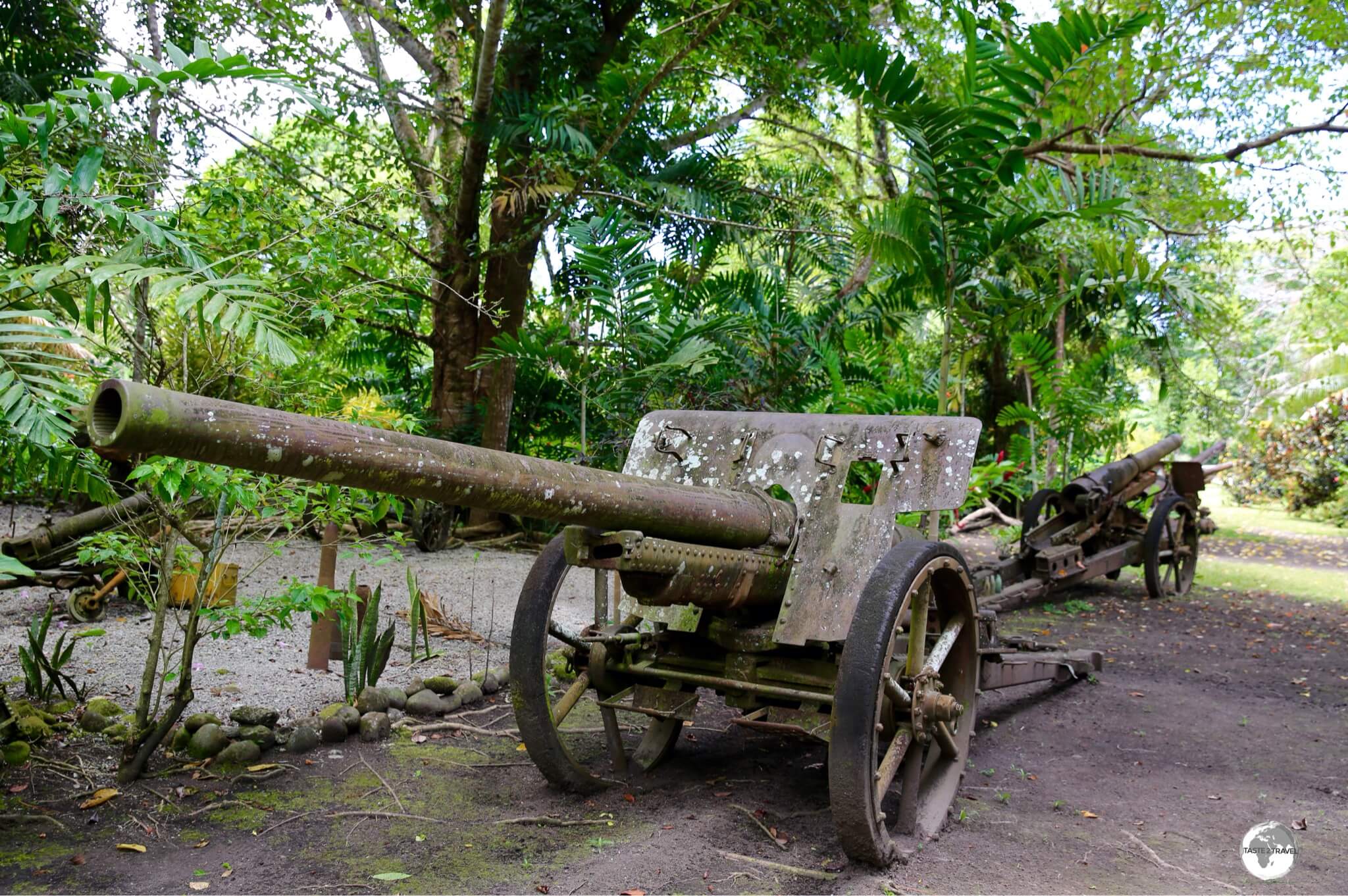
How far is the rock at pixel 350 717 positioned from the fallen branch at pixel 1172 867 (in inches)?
124

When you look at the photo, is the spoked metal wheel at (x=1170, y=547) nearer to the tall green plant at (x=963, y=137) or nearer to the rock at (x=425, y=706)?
the tall green plant at (x=963, y=137)

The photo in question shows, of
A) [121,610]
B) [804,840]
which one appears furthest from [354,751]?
[121,610]

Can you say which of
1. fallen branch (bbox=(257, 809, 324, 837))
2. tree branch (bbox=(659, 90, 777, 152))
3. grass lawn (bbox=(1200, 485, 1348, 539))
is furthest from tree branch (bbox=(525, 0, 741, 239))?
grass lawn (bbox=(1200, 485, 1348, 539))

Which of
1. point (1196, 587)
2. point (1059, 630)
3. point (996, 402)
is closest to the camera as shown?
point (1059, 630)

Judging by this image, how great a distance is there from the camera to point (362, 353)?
10984 millimetres

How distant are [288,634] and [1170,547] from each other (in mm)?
7574

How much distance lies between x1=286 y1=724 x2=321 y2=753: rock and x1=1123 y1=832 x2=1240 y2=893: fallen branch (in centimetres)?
323

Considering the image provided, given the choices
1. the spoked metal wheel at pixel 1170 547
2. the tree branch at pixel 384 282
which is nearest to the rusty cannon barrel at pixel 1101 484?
the spoked metal wheel at pixel 1170 547

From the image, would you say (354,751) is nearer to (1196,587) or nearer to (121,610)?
(121,610)

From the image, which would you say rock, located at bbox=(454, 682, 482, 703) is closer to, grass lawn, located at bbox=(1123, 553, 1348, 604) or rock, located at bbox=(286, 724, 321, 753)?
rock, located at bbox=(286, 724, 321, 753)

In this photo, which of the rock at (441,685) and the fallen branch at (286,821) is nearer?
the fallen branch at (286,821)

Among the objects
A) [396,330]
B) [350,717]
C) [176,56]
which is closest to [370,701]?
[350,717]

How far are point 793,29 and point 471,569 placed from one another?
501 cm

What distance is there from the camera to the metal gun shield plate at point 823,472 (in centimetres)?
383
